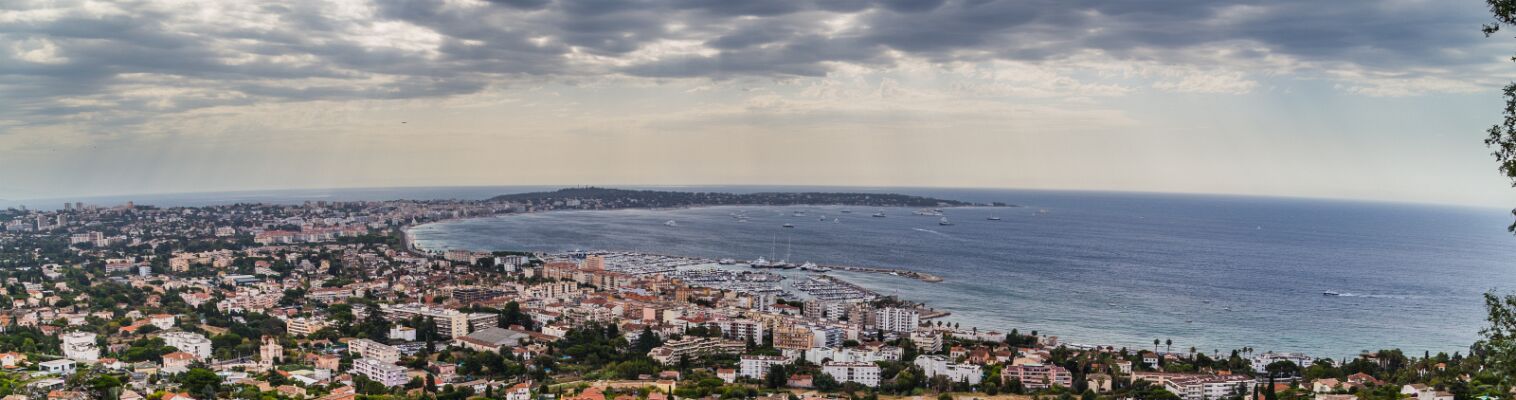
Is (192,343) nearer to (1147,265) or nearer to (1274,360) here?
(1274,360)

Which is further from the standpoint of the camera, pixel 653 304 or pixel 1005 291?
Result: pixel 1005 291

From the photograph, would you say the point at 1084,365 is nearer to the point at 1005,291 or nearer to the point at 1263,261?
the point at 1005,291

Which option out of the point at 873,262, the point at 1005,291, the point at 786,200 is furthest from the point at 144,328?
the point at 786,200

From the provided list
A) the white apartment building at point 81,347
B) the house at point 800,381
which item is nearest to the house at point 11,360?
the white apartment building at point 81,347

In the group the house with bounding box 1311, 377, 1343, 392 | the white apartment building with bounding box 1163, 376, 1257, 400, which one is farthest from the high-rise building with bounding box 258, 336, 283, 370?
the house with bounding box 1311, 377, 1343, 392

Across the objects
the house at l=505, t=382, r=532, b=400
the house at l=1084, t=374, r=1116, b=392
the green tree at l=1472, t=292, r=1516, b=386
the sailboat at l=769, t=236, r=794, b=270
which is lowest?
the sailboat at l=769, t=236, r=794, b=270

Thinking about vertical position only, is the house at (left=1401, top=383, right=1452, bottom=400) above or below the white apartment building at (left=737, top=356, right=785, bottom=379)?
above

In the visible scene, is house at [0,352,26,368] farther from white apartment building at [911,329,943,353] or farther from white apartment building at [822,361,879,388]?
white apartment building at [911,329,943,353]
